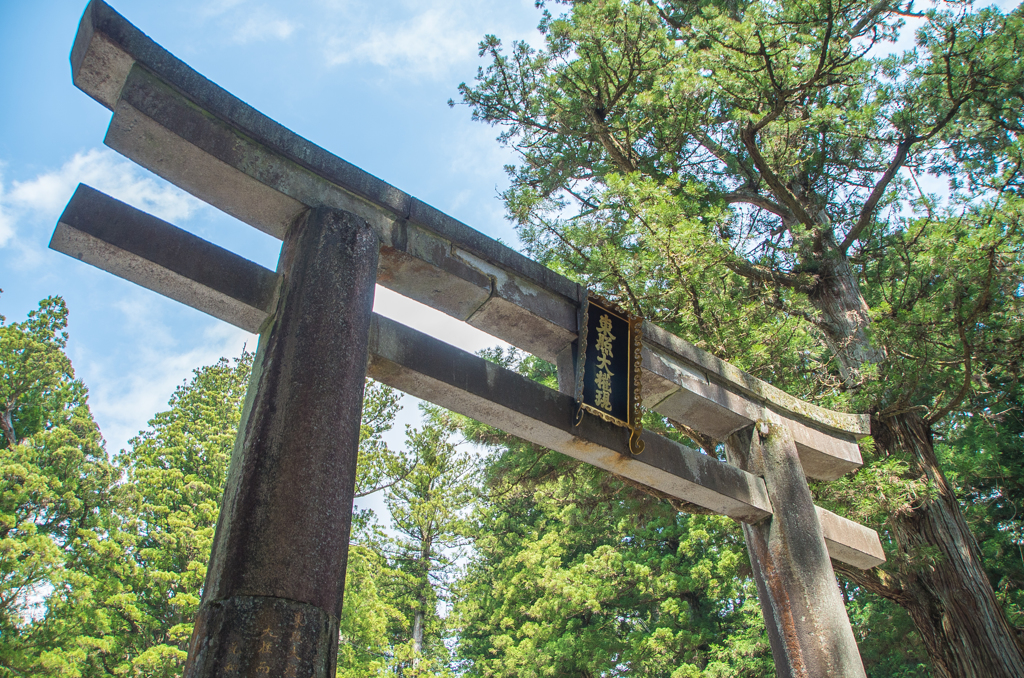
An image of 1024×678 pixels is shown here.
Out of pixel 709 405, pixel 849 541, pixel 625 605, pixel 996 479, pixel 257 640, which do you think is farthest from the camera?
pixel 625 605

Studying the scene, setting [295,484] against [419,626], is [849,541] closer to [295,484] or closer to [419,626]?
[295,484]

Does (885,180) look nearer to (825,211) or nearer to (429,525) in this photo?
(825,211)

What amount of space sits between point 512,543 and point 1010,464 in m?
11.2

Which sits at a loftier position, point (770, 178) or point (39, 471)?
point (770, 178)

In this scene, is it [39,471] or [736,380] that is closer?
[736,380]

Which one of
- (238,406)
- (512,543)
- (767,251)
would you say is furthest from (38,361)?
(767,251)

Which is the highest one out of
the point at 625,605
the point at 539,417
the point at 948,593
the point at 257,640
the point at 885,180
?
the point at 885,180

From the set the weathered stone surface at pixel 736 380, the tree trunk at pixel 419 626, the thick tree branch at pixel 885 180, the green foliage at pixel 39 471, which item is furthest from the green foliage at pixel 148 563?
the thick tree branch at pixel 885 180

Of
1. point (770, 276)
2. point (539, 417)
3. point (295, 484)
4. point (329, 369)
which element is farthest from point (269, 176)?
point (770, 276)

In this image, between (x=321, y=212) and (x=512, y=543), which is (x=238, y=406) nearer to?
(x=512, y=543)

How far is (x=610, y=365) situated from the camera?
417cm

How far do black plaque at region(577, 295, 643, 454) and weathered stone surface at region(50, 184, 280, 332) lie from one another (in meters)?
1.90

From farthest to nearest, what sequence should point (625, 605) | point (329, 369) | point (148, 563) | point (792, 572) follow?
point (625, 605), point (148, 563), point (792, 572), point (329, 369)

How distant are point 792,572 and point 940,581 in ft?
9.69
